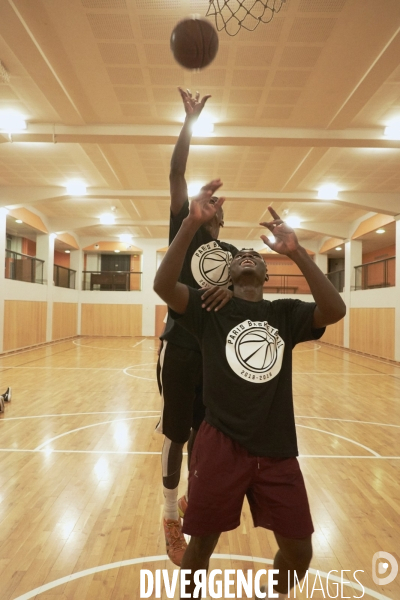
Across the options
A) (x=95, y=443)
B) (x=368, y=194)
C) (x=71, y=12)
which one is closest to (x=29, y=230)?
(x=368, y=194)

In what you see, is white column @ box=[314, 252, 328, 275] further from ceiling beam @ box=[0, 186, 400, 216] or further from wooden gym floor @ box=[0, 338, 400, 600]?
wooden gym floor @ box=[0, 338, 400, 600]

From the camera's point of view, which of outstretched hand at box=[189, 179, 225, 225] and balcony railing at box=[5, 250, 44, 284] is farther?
balcony railing at box=[5, 250, 44, 284]

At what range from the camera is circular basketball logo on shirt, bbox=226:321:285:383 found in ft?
5.28

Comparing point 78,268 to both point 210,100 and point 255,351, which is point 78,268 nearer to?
point 210,100

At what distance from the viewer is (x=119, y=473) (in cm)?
365

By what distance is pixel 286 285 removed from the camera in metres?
21.7

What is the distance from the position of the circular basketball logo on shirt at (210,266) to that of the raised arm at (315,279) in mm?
503

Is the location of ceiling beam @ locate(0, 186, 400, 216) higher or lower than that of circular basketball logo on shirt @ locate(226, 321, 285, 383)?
higher

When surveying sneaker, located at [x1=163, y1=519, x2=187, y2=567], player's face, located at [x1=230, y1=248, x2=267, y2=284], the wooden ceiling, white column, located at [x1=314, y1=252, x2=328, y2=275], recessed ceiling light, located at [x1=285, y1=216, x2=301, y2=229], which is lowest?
sneaker, located at [x1=163, y1=519, x2=187, y2=567]

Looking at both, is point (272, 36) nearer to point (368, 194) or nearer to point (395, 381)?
point (395, 381)

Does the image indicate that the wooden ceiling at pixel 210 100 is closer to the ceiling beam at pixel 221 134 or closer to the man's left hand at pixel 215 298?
the ceiling beam at pixel 221 134

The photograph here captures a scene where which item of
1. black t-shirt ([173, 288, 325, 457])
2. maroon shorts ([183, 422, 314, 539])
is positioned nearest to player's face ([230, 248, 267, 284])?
black t-shirt ([173, 288, 325, 457])

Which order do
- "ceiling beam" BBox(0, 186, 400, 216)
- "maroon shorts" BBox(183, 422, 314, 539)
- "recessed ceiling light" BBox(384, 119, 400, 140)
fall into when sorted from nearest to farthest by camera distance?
"maroon shorts" BBox(183, 422, 314, 539) → "recessed ceiling light" BBox(384, 119, 400, 140) → "ceiling beam" BBox(0, 186, 400, 216)

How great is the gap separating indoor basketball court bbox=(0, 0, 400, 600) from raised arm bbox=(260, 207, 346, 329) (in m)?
0.53
